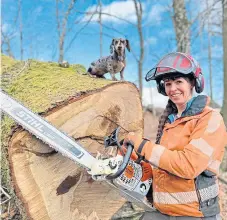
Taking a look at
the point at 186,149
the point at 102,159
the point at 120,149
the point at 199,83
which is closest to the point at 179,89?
the point at 199,83

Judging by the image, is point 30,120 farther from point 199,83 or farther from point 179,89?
point 199,83

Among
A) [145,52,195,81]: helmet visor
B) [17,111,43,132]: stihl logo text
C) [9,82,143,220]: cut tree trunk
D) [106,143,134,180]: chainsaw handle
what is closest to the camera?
[106,143,134,180]: chainsaw handle

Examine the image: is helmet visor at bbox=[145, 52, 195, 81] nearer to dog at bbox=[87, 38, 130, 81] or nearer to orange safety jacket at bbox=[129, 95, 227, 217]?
orange safety jacket at bbox=[129, 95, 227, 217]

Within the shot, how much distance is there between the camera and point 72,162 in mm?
2193

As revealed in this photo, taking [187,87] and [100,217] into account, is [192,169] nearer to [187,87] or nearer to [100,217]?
[187,87]

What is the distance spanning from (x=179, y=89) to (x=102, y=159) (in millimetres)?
544

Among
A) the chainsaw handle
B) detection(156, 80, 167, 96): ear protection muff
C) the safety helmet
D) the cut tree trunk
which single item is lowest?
the cut tree trunk

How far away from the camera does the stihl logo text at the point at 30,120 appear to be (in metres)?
1.88

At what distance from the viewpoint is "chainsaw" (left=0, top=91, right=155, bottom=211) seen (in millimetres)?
1599

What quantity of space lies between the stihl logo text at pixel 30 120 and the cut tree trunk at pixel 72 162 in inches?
4.2

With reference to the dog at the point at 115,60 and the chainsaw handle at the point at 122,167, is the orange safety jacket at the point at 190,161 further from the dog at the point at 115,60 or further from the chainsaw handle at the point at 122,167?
the dog at the point at 115,60

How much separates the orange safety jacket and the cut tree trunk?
0.64m

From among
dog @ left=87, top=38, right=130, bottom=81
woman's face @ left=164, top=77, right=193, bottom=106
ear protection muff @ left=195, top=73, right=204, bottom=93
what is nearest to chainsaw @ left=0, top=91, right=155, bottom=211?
woman's face @ left=164, top=77, right=193, bottom=106

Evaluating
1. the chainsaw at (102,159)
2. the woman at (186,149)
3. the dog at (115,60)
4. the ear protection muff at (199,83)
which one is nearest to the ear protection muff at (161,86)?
the woman at (186,149)
